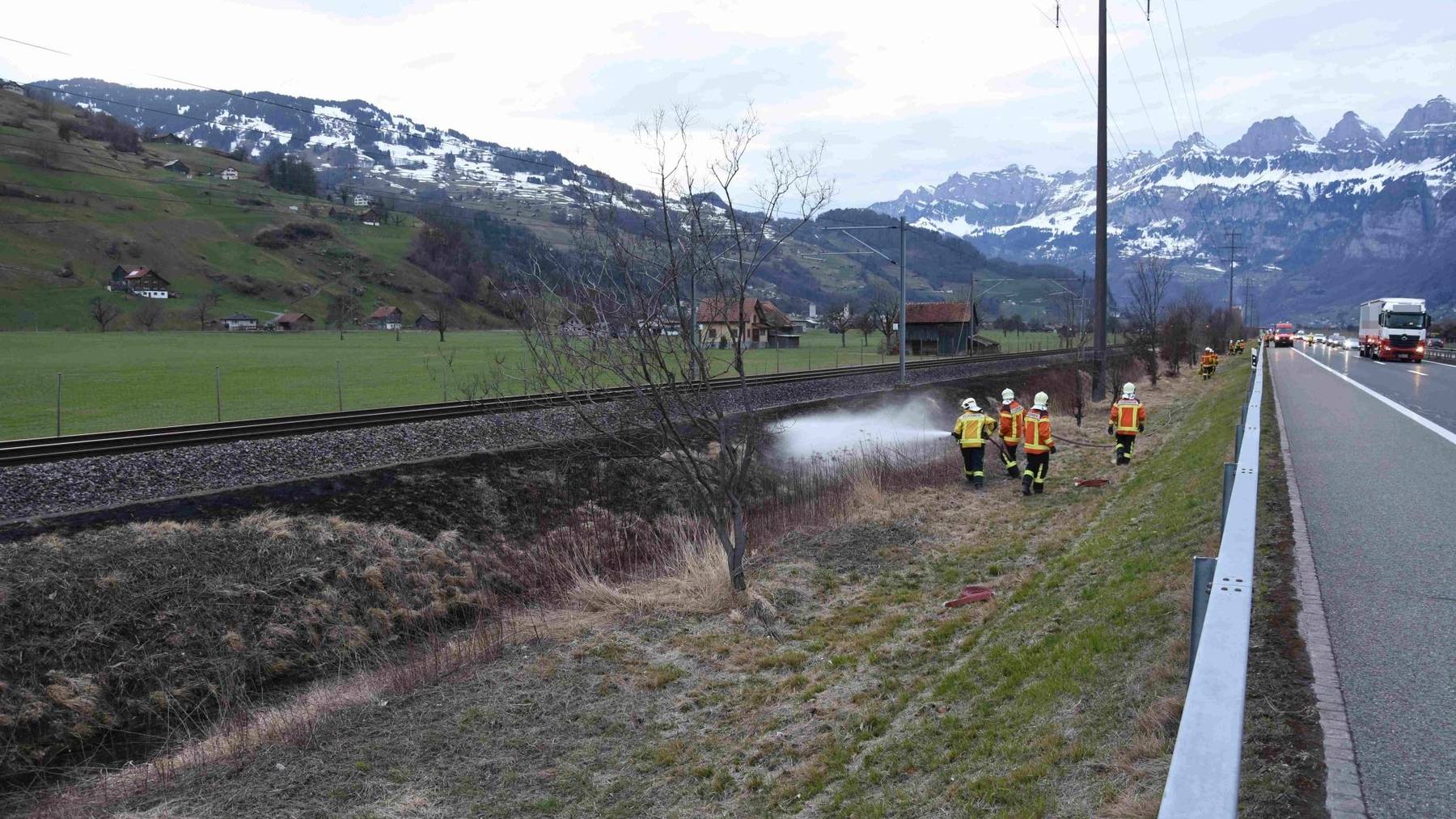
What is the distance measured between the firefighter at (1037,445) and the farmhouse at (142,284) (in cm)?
10763

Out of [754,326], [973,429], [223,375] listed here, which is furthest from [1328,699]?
[223,375]

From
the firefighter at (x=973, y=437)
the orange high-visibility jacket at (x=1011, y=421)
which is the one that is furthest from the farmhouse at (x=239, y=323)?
the orange high-visibility jacket at (x=1011, y=421)

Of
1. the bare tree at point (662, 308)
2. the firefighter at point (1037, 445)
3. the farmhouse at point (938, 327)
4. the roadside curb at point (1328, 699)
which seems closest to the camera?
the roadside curb at point (1328, 699)

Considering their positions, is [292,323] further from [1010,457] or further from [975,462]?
[1010,457]

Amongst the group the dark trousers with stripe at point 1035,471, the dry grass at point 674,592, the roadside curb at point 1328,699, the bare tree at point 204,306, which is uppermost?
the bare tree at point 204,306

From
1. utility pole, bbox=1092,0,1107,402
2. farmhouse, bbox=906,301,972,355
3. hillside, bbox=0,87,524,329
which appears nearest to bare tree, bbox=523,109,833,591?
utility pole, bbox=1092,0,1107,402

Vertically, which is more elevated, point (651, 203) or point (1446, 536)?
point (651, 203)

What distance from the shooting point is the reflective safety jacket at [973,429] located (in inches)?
688

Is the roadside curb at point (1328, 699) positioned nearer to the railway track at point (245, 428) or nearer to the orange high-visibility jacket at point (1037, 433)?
the railway track at point (245, 428)

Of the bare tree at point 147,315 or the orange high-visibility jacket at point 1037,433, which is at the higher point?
the bare tree at point 147,315

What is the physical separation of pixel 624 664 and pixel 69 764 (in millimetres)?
6187

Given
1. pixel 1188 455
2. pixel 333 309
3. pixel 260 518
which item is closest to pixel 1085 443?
pixel 1188 455

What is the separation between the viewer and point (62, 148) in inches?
4953

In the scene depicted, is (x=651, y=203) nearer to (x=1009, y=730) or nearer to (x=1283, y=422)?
(x=1009, y=730)
